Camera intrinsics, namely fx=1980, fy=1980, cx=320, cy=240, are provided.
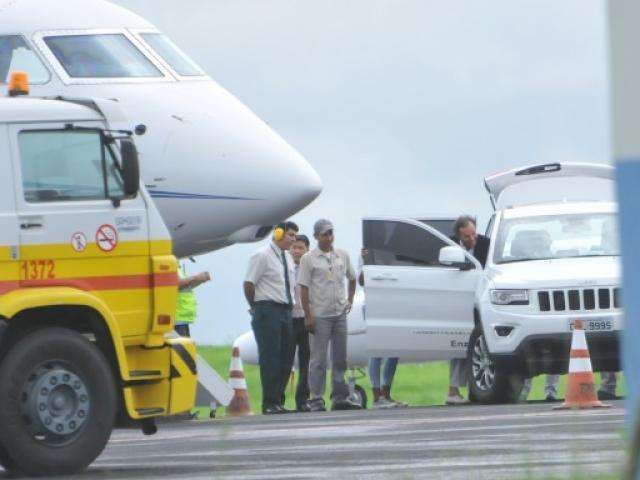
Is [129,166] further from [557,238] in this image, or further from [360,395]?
[360,395]

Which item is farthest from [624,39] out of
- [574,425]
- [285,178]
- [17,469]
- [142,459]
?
[285,178]

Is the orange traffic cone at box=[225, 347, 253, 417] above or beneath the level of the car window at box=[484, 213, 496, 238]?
beneath

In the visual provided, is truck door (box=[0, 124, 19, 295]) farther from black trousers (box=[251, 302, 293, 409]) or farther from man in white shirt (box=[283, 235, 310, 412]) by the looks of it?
man in white shirt (box=[283, 235, 310, 412])

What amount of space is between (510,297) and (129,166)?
26.0 ft

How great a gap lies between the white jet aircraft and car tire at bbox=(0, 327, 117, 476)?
Result: 19.2 feet

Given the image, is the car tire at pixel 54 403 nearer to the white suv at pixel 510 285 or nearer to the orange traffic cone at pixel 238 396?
the white suv at pixel 510 285

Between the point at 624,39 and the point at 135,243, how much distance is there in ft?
26.2

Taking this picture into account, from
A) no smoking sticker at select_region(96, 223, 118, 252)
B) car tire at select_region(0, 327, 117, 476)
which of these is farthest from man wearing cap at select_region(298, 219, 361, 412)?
car tire at select_region(0, 327, 117, 476)

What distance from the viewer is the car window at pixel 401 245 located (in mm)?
20672

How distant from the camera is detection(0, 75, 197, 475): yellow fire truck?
36.6ft

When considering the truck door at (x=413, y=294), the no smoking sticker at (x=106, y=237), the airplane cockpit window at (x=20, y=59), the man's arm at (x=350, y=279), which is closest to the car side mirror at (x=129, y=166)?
the no smoking sticker at (x=106, y=237)

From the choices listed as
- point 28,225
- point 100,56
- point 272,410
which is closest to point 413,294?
point 272,410

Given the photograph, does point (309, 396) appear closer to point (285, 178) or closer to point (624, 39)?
point (285, 178)

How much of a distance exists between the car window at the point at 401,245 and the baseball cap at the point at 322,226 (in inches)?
20.8
